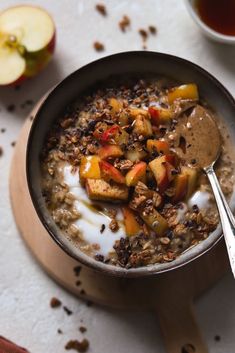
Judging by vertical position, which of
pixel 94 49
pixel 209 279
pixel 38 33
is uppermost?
pixel 38 33

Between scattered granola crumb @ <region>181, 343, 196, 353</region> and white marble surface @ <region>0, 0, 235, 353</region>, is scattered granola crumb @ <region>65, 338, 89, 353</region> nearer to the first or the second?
white marble surface @ <region>0, 0, 235, 353</region>

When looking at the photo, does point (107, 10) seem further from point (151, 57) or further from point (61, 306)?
point (61, 306)

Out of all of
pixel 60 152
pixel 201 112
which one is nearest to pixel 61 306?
pixel 60 152

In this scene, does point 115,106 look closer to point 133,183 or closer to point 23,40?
point 133,183

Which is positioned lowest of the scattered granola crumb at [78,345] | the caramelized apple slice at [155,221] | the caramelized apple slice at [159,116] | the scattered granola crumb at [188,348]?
the scattered granola crumb at [188,348]

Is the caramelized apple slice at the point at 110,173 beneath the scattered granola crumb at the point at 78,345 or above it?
above

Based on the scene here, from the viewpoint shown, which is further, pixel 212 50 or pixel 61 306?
pixel 212 50

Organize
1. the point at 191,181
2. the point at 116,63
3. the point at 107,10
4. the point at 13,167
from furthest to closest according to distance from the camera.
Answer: the point at 107,10
the point at 13,167
the point at 116,63
the point at 191,181

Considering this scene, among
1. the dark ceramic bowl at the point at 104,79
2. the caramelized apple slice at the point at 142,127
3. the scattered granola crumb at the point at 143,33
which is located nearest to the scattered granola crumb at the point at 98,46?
the scattered granola crumb at the point at 143,33

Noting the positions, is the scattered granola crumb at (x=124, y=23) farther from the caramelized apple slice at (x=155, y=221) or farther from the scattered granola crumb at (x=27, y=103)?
the caramelized apple slice at (x=155, y=221)
